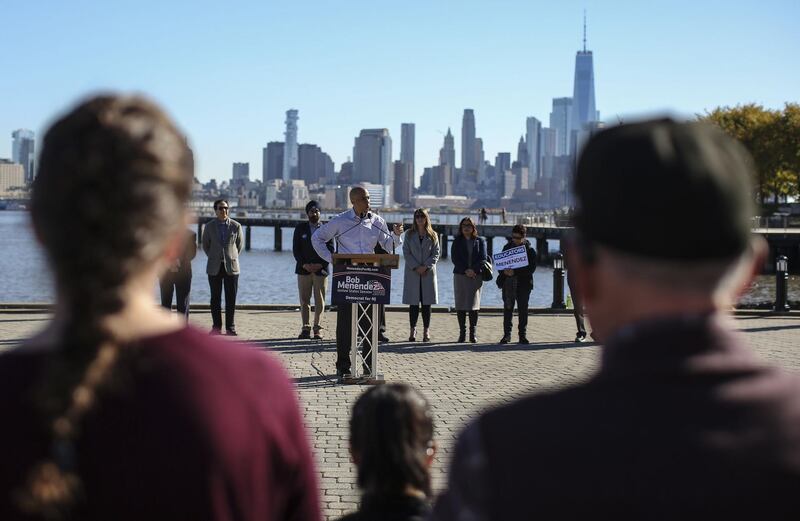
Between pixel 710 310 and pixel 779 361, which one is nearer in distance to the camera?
pixel 710 310

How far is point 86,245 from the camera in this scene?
182 cm

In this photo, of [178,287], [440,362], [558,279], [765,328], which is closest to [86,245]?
[440,362]

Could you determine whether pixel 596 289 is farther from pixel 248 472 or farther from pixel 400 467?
pixel 400 467

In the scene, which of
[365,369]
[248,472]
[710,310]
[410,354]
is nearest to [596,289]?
[710,310]

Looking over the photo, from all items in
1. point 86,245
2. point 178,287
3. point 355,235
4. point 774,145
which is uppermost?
point 774,145

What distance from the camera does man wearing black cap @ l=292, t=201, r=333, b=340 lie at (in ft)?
50.1

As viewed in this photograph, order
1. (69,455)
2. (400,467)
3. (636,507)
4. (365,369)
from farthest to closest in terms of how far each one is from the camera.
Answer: (365,369), (400,467), (69,455), (636,507)

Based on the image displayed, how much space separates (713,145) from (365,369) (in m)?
9.89

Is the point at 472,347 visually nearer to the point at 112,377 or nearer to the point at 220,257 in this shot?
the point at 220,257

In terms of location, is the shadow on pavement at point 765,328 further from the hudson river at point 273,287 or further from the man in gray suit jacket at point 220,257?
the hudson river at point 273,287

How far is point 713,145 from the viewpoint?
172 cm

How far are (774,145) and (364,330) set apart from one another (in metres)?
69.9

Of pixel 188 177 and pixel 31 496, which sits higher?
pixel 188 177

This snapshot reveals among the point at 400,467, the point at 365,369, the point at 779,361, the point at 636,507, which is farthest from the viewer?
the point at 779,361
